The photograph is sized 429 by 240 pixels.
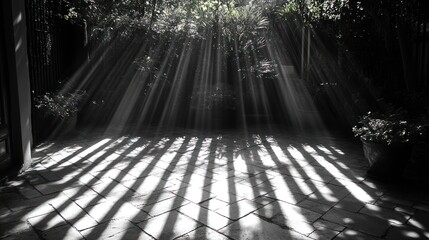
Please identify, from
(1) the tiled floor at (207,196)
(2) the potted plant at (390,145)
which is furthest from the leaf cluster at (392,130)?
(1) the tiled floor at (207,196)

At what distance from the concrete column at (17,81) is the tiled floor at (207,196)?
0.36 metres

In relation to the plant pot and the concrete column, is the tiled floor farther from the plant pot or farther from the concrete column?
the concrete column

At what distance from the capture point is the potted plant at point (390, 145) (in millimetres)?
4137

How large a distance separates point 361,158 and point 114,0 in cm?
744

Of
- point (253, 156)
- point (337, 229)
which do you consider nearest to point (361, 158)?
point (253, 156)

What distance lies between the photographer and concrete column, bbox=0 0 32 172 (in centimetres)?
434

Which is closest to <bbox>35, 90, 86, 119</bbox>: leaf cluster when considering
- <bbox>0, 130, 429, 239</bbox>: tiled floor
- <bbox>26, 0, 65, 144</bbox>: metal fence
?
<bbox>26, 0, 65, 144</bbox>: metal fence

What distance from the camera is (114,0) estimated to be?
30.6ft

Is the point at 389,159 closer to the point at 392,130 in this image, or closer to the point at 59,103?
the point at 392,130

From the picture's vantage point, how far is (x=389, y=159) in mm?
4309

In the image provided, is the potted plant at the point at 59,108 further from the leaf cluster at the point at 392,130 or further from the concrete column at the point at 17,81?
the leaf cluster at the point at 392,130

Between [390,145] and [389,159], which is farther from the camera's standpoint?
[389,159]

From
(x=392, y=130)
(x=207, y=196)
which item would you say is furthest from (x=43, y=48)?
(x=392, y=130)

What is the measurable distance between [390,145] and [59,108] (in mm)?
5984
